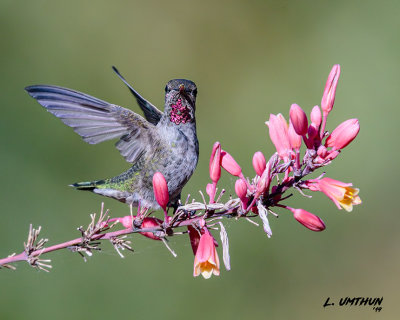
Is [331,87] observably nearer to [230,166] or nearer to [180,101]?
[230,166]

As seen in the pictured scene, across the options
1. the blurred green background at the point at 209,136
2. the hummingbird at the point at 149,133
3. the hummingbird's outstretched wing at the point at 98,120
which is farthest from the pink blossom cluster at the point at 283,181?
the blurred green background at the point at 209,136

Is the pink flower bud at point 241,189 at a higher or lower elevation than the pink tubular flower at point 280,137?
lower

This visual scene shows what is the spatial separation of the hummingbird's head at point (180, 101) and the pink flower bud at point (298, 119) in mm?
956

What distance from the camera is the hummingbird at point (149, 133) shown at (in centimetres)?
288

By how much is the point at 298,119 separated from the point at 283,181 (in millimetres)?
262

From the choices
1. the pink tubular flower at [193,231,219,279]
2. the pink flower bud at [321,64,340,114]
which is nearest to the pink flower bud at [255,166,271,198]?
the pink tubular flower at [193,231,219,279]

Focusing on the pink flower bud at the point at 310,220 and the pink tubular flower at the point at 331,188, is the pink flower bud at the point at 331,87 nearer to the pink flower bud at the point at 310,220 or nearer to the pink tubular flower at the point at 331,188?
the pink tubular flower at the point at 331,188

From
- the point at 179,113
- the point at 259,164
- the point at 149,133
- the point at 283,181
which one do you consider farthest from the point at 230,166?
the point at 149,133

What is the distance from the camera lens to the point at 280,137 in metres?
2.29

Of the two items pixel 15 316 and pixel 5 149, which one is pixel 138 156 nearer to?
pixel 15 316

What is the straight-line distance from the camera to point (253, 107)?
21.0ft

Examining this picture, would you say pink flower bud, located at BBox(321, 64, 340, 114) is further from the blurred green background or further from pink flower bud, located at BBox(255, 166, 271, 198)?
the blurred green background

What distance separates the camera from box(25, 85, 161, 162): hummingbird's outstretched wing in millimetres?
2652

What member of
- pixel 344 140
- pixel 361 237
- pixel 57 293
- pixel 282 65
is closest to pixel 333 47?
pixel 282 65
